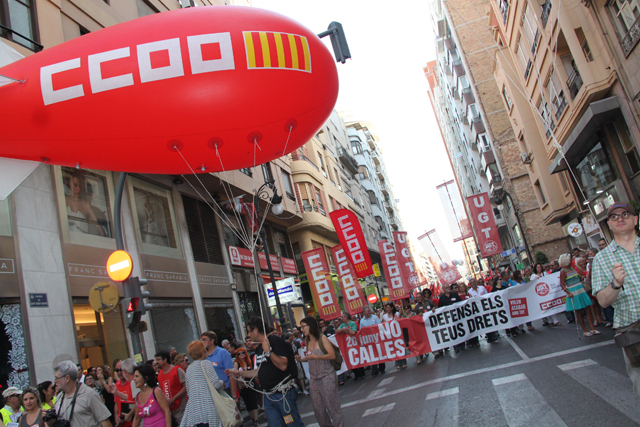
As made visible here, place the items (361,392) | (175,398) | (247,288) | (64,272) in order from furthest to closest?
(247,288)
(64,272)
(361,392)
(175,398)

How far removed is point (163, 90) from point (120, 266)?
12.5 ft

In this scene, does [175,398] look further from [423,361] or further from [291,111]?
[423,361]

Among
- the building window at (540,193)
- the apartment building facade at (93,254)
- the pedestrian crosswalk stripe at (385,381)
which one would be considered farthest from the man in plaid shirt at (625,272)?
the building window at (540,193)

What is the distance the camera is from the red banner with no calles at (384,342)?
11734mm

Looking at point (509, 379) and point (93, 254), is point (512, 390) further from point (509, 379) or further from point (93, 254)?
point (93, 254)

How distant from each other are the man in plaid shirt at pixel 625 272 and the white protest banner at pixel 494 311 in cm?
872

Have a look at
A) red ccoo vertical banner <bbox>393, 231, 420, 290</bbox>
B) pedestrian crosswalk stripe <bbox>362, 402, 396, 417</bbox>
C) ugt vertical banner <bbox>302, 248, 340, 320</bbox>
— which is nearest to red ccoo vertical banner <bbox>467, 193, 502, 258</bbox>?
red ccoo vertical banner <bbox>393, 231, 420, 290</bbox>

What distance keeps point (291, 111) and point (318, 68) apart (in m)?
0.90

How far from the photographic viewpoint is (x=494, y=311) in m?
12.0

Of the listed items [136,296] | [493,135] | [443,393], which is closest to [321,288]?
[136,296]

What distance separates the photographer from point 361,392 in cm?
1000

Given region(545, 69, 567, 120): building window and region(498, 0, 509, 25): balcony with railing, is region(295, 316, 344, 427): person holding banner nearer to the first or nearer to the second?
region(545, 69, 567, 120): building window

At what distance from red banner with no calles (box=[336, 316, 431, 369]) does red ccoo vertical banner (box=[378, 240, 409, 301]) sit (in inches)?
349

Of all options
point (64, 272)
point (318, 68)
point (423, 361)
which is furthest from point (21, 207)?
point (423, 361)
